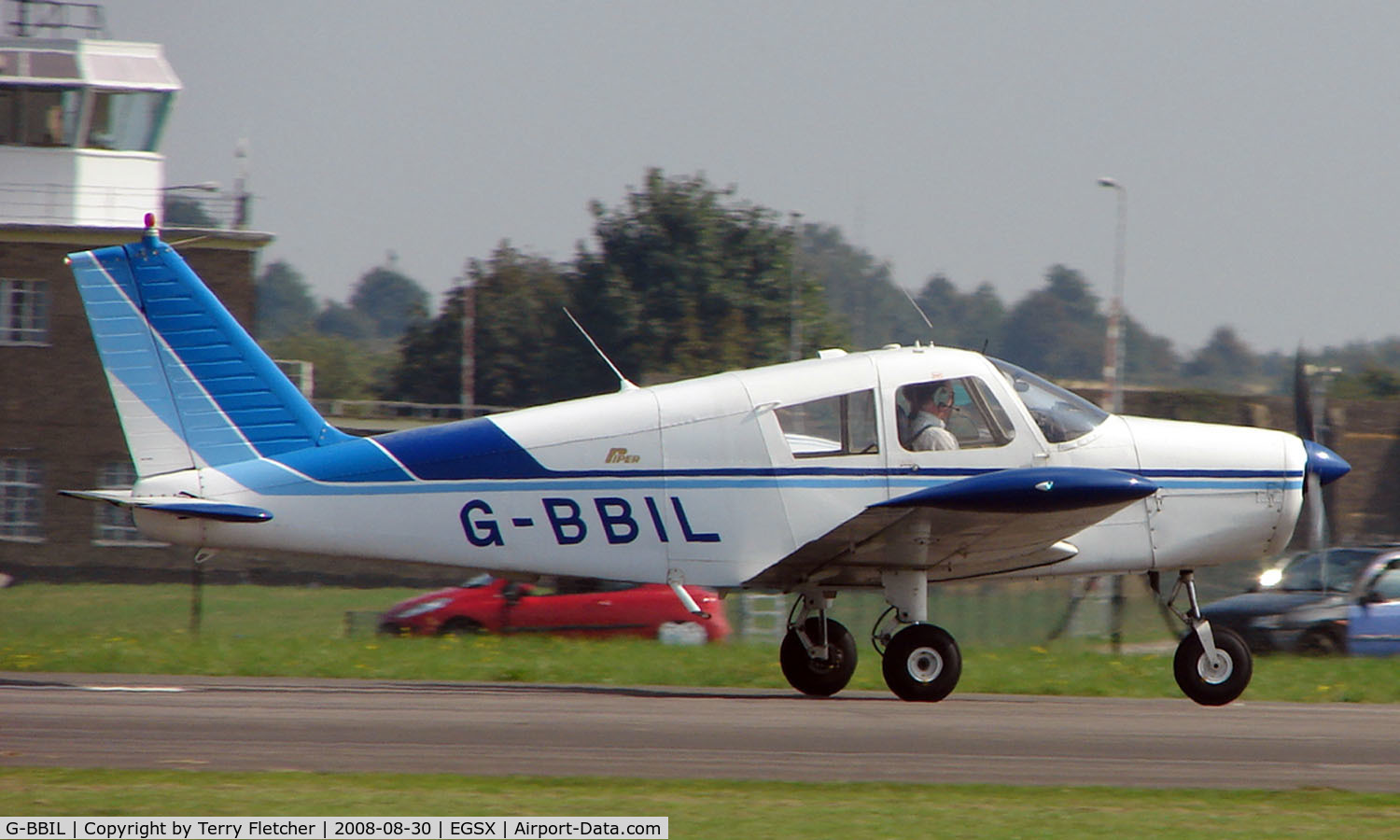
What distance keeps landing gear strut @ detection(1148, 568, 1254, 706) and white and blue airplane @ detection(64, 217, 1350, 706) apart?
0.05 ft

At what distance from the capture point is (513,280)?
6688 centimetres

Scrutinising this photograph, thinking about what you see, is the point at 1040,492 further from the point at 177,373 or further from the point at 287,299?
the point at 287,299

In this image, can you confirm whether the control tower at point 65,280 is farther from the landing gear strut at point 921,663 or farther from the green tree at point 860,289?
the green tree at point 860,289

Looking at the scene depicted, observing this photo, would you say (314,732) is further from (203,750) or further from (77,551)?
(77,551)

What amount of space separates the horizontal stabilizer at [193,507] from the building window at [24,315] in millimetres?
21503

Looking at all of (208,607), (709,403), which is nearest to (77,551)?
(208,607)

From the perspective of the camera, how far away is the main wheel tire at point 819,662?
11570 millimetres

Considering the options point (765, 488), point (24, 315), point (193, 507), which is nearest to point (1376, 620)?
point (765, 488)

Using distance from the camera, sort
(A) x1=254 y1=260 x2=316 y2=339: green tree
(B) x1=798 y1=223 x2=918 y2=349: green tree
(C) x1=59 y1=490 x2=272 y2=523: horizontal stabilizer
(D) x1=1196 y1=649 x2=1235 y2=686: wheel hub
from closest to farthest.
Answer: (C) x1=59 y1=490 x2=272 y2=523: horizontal stabilizer
(D) x1=1196 y1=649 x2=1235 y2=686: wheel hub
(B) x1=798 y1=223 x2=918 y2=349: green tree
(A) x1=254 y1=260 x2=316 y2=339: green tree

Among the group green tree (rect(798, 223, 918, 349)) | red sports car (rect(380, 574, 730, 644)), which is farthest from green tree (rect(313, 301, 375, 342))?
red sports car (rect(380, 574, 730, 644))

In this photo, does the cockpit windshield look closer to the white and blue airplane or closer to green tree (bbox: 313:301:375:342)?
the white and blue airplane

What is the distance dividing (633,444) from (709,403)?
60cm

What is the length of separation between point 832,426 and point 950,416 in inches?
32.9

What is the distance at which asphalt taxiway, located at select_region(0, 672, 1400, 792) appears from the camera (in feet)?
26.3
